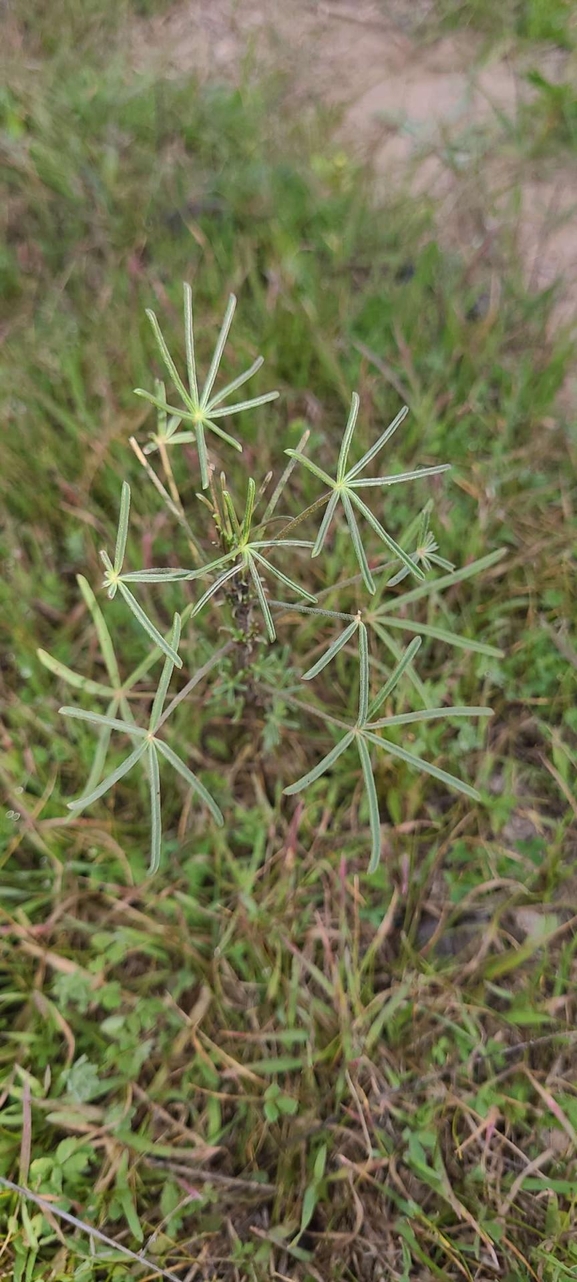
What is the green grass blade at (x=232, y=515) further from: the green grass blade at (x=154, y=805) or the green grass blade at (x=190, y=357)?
the green grass blade at (x=154, y=805)

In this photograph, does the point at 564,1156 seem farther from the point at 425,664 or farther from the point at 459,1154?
the point at 425,664

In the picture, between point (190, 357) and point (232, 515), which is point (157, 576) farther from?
point (190, 357)

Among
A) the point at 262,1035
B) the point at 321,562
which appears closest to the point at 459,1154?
the point at 262,1035

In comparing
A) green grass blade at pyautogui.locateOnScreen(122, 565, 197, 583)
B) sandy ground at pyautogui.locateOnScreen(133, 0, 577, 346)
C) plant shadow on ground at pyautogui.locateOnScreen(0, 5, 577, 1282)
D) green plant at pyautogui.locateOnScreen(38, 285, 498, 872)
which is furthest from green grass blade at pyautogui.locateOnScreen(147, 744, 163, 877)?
sandy ground at pyautogui.locateOnScreen(133, 0, 577, 346)

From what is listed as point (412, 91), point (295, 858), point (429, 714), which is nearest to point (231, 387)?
point (429, 714)

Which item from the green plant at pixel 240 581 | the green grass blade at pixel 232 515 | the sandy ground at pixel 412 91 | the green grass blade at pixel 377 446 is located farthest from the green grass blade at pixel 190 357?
the sandy ground at pixel 412 91

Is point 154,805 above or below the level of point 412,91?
below

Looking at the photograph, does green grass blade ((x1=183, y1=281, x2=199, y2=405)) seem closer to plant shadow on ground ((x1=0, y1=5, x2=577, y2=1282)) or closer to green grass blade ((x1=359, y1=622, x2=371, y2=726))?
green grass blade ((x1=359, y1=622, x2=371, y2=726))
